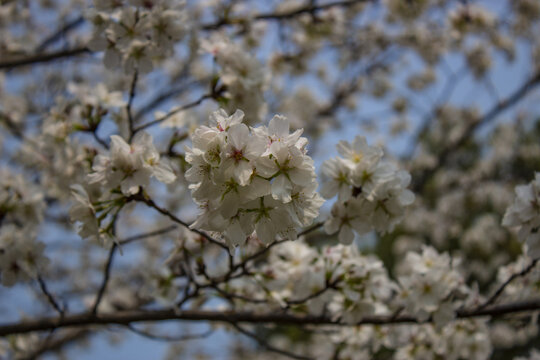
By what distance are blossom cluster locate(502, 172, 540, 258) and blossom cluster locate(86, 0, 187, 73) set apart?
1.65m

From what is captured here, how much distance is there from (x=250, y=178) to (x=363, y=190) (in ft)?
1.45

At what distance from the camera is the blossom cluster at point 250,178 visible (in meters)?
1.08

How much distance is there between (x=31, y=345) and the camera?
108 inches

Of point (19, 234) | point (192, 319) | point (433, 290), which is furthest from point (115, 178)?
point (433, 290)

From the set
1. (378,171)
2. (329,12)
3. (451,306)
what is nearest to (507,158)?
(329,12)

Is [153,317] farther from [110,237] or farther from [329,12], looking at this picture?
[329,12]

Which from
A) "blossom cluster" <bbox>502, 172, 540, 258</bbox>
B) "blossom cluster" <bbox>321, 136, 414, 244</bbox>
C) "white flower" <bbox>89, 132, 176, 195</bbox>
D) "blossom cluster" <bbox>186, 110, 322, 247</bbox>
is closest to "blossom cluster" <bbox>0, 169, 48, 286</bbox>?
"white flower" <bbox>89, 132, 176, 195</bbox>

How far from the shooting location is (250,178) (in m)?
1.10

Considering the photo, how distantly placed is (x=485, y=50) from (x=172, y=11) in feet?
18.5

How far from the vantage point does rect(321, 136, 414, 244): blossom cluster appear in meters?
1.36

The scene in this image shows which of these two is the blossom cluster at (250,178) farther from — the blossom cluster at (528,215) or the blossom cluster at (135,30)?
the blossom cluster at (135,30)

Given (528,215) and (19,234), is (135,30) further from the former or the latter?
(528,215)

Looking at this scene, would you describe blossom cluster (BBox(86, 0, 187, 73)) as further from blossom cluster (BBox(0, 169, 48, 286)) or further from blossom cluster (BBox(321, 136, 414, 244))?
blossom cluster (BBox(321, 136, 414, 244))

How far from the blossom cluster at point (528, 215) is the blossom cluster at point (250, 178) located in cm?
Answer: 89
